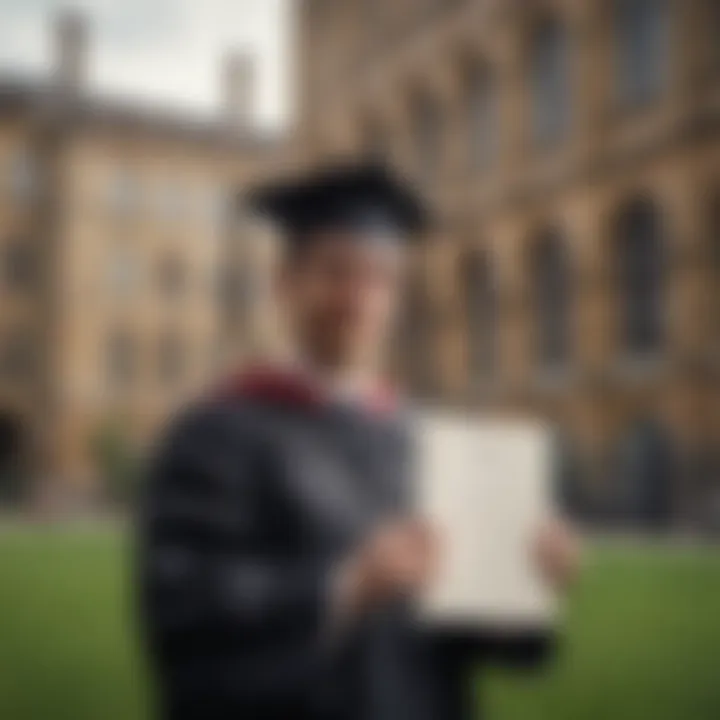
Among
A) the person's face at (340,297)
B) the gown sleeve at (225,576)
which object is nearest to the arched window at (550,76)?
the person's face at (340,297)

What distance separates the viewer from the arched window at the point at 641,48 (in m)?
9.09

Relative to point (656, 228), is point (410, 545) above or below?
below

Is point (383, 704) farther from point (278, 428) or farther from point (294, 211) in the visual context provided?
point (294, 211)

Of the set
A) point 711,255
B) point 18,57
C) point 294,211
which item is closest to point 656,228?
point 711,255

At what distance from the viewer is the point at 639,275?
9508mm

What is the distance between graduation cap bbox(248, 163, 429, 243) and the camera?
122cm

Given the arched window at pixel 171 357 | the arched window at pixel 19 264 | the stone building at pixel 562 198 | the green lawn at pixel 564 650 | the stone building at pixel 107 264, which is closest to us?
the green lawn at pixel 564 650

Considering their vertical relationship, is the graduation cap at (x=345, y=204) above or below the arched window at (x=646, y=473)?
above

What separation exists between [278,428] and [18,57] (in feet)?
8.52

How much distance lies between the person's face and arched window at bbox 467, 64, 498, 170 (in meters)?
8.47

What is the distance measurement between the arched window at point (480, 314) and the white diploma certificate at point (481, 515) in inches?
331

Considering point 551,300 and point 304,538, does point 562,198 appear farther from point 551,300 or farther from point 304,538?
point 304,538

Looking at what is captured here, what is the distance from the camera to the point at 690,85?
8.84 metres

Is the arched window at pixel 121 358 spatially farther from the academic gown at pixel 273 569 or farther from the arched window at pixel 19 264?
the academic gown at pixel 273 569
